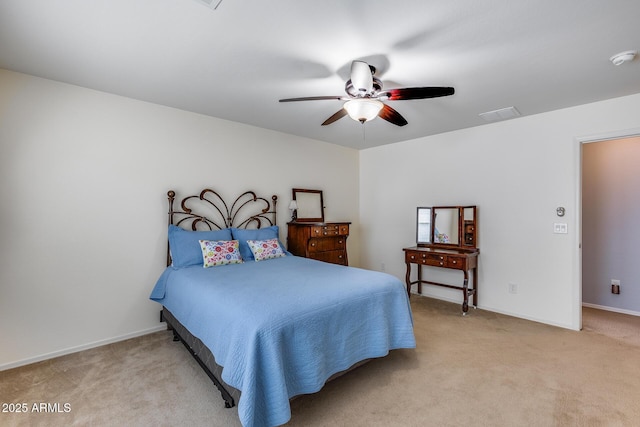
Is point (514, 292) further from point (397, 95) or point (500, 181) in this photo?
point (397, 95)

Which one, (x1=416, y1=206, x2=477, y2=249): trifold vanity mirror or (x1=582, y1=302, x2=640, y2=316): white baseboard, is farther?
(x1=416, y1=206, x2=477, y2=249): trifold vanity mirror

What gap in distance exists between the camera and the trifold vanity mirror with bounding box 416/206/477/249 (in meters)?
4.05

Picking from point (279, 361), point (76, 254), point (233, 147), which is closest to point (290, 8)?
point (279, 361)

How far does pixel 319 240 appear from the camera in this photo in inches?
166

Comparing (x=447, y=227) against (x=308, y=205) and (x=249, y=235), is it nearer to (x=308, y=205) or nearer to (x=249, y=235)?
(x=308, y=205)

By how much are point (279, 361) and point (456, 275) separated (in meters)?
3.39

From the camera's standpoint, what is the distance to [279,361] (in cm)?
168

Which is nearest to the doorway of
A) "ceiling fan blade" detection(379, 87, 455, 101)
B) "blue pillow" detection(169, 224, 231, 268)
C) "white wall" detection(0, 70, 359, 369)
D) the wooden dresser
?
"ceiling fan blade" detection(379, 87, 455, 101)

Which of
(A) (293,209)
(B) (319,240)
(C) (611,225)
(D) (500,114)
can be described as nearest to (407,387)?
(B) (319,240)

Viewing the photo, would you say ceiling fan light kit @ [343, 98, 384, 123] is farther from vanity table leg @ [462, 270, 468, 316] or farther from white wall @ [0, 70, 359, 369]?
vanity table leg @ [462, 270, 468, 316]

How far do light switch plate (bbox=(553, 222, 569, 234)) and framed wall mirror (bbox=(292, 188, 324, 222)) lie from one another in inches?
121

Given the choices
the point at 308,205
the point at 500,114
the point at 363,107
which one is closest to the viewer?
the point at 363,107

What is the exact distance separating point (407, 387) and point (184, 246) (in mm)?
Result: 2499

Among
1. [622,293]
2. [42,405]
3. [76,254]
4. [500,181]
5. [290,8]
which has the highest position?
[290,8]
